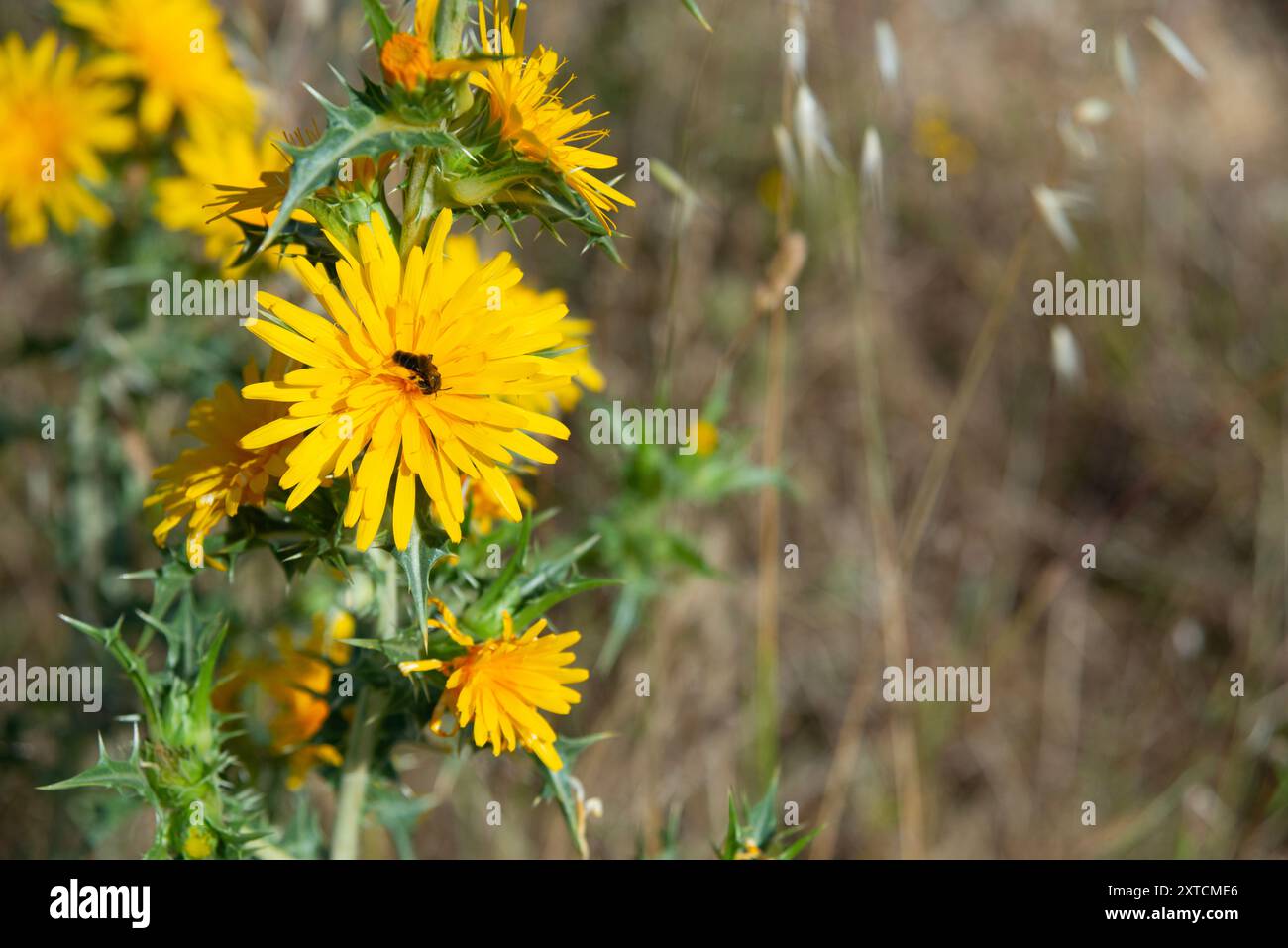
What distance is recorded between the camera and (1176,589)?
177 inches

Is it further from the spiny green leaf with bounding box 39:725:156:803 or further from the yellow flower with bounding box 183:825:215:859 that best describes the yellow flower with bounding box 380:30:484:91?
the yellow flower with bounding box 183:825:215:859

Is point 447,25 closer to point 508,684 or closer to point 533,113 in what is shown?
point 533,113

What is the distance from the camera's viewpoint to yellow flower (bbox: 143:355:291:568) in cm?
195

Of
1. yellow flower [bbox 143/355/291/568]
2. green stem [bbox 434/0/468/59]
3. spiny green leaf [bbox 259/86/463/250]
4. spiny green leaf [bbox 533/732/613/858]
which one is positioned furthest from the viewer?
spiny green leaf [bbox 533/732/613/858]

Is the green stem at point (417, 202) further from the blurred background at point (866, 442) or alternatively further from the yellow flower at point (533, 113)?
the blurred background at point (866, 442)

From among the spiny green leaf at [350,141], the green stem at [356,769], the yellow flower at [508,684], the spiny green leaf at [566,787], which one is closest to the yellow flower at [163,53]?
the spiny green leaf at [350,141]

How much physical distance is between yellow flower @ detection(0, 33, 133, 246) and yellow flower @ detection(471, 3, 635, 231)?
220 cm

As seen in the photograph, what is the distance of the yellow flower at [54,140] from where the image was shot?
3.46 meters

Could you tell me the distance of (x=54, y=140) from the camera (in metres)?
3.46

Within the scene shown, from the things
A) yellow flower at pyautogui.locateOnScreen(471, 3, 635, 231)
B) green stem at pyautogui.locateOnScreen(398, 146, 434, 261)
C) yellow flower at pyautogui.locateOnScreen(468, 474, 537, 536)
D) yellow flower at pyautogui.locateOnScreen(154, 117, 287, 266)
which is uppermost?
yellow flower at pyautogui.locateOnScreen(154, 117, 287, 266)

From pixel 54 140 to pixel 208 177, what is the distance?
0.49 metres

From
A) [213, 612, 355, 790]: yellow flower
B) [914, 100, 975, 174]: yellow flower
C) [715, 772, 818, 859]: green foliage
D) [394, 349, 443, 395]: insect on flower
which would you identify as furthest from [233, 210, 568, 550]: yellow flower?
[914, 100, 975, 174]: yellow flower

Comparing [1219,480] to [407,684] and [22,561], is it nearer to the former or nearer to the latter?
[407,684]

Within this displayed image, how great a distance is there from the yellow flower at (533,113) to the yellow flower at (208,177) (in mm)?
1803
